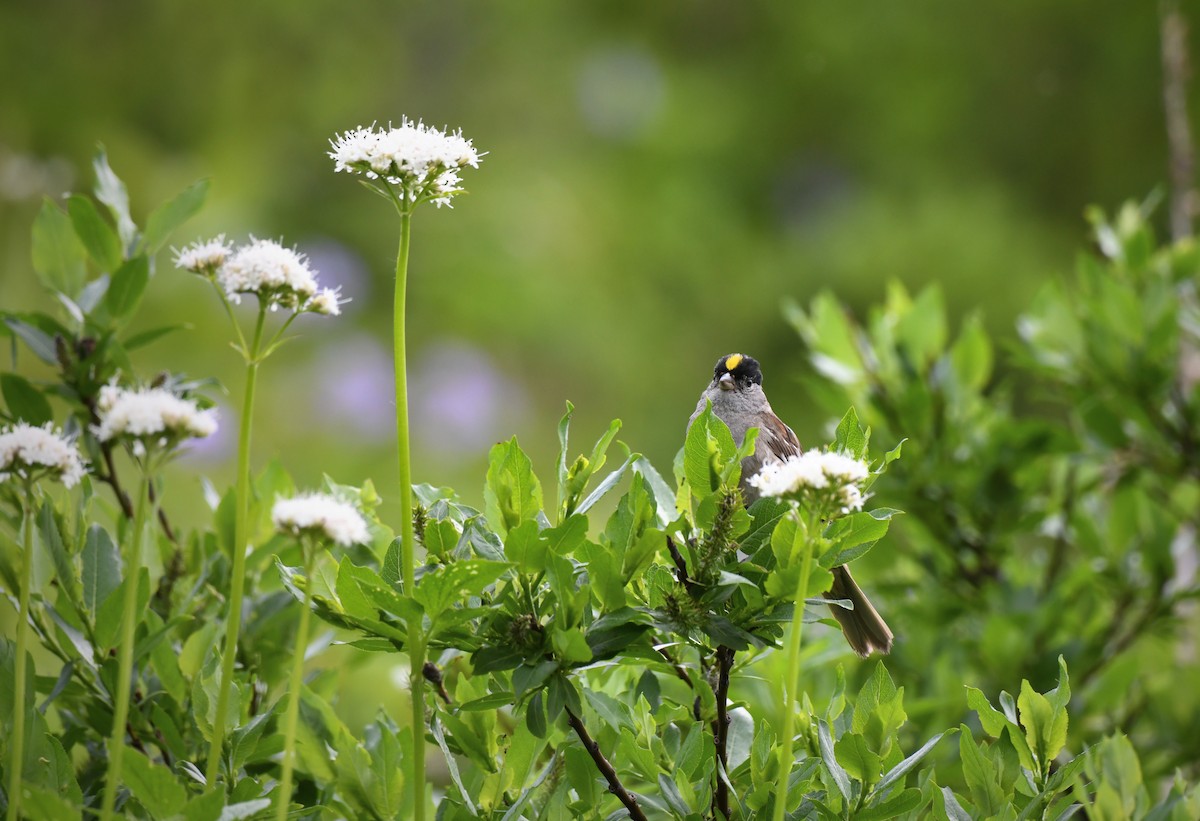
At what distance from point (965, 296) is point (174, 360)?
2.78m

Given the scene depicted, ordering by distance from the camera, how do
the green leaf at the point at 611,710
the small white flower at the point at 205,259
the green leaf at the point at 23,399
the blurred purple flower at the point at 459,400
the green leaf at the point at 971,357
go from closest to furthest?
the small white flower at the point at 205,259 → the green leaf at the point at 611,710 → the green leaf at the point at 23,399 → the green leaf at the point at 971,357 → the blurred purple flower at the point at 459,400

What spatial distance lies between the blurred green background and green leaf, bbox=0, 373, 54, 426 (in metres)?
2.62

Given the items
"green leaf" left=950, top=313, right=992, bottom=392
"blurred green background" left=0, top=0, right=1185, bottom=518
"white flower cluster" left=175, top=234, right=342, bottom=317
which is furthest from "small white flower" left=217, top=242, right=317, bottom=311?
"blurred green background" left=0, top=0, right=1185, bottom=518

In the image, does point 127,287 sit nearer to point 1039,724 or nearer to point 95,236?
point 95,236

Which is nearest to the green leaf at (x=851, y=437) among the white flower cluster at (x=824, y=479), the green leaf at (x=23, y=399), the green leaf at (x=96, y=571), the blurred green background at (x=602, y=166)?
the white flower cluster at (x=824, y=479)

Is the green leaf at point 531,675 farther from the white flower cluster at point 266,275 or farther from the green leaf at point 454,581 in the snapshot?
the white flower cluster at point 266,275

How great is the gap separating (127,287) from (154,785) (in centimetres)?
53

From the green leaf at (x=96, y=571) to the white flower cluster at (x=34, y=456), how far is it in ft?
0.79

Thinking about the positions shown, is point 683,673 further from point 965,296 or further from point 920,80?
point 920,80

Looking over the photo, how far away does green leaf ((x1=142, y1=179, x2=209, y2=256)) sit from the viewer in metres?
1.03

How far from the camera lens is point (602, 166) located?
4.71m

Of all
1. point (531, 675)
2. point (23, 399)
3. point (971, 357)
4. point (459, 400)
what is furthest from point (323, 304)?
point (459, 400)

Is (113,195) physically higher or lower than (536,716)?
higher

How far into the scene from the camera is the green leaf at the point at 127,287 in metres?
1.01
